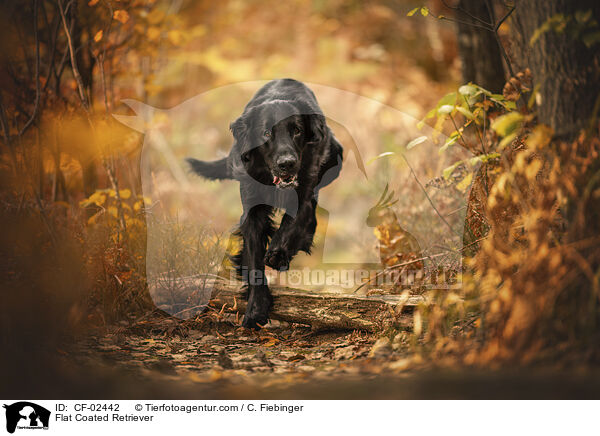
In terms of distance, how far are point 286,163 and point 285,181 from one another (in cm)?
15

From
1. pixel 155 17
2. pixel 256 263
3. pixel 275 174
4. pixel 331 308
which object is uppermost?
pixel 155 17

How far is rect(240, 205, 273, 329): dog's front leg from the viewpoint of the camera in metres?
2.87

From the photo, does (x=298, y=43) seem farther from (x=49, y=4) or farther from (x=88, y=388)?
(x=88, y=388)

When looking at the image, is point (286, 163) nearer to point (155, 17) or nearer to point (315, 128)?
point (315, 128)

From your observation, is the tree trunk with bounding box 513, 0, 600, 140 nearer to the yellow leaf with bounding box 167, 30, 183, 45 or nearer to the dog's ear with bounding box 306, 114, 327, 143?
the dog's ear with bounding box 306, 114, 327, 143

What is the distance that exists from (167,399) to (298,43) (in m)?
9.55

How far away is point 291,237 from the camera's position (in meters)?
2.90

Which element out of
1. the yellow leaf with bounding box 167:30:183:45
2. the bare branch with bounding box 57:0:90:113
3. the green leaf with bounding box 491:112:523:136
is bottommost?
the green leaf with bounding box 491:112:523:136

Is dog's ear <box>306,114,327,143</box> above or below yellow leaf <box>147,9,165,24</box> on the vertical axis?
below

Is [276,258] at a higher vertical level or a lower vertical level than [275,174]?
lower

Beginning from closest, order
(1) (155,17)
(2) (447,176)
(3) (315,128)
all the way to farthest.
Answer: (2) (447,176)
(3) (315,128)
(1) (155,17)
